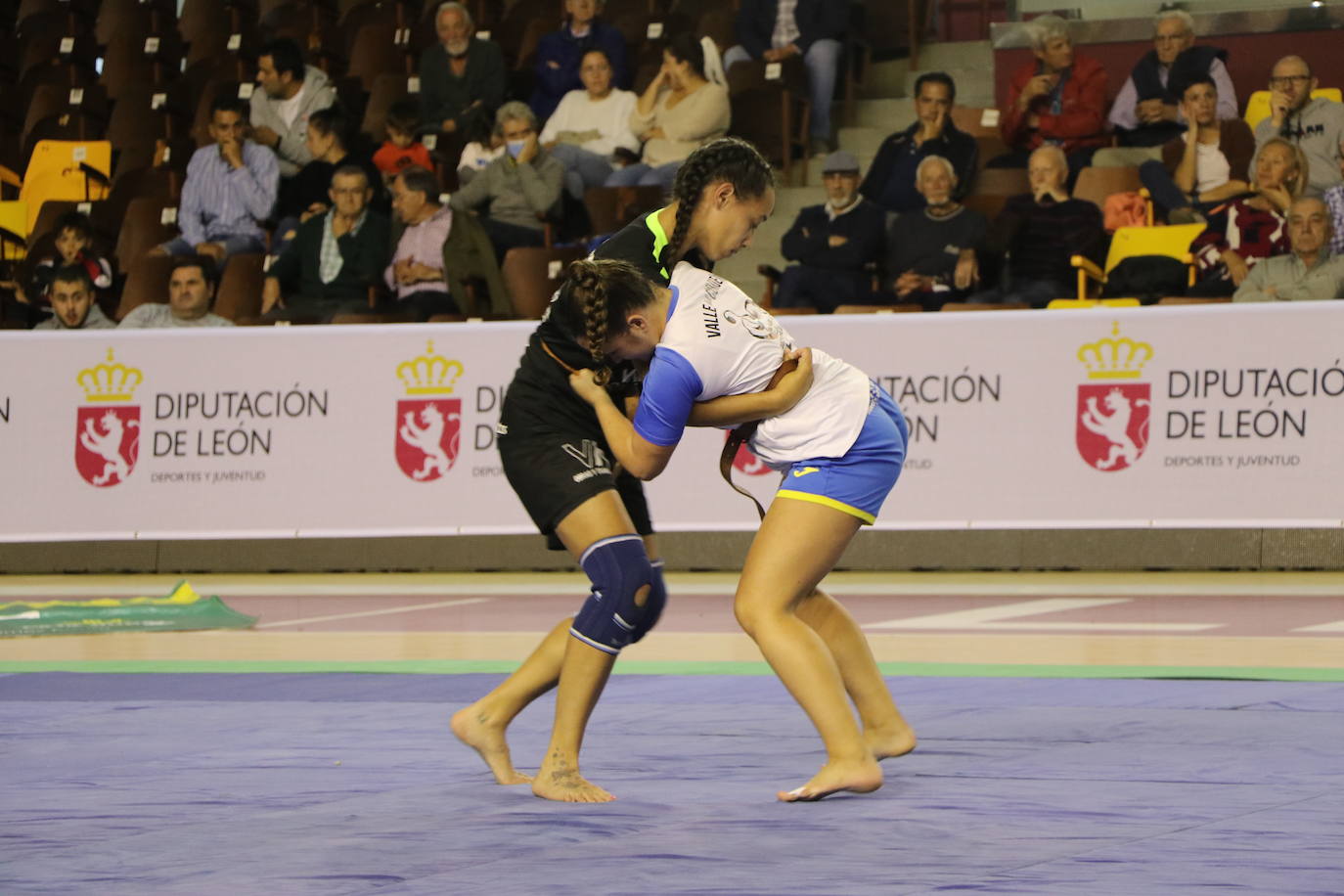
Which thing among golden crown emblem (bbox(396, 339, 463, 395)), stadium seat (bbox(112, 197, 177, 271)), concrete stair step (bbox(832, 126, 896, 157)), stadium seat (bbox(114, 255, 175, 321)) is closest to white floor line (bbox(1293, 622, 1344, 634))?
golden crown emblem (bbox(396, 339, 463, 395))

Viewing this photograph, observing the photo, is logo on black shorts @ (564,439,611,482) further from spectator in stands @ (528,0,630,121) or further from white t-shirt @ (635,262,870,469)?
spectator in stands @ (528,0,630,121)

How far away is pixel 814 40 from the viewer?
43.1 ft

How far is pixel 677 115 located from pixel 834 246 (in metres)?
1.79

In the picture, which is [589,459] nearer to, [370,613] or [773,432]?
[773,432]

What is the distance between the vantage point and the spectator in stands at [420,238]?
11.6m

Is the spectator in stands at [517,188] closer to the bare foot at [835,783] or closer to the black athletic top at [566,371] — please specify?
the black athletic top at [566,371]

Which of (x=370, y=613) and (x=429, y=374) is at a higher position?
(x=429, y=374)

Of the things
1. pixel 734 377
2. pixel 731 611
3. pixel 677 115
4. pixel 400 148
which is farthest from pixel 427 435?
pixel 734 377

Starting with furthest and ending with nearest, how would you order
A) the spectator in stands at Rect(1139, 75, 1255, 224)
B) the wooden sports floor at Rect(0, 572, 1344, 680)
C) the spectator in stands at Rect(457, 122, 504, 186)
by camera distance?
the spectator in stands at Rect(457, 122, 504, 186)
the spectator in stands at Rect(1139, 75, 1255, 224)
the wooden sports floor at Rect(0, 572, 1344, 680)

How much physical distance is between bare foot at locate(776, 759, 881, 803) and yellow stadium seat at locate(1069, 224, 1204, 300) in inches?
269

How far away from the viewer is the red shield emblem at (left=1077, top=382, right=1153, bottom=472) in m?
9.41

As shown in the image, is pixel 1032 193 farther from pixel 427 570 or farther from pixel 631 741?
pixel 631 741

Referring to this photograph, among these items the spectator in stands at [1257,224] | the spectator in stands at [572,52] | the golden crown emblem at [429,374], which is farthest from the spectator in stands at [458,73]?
the spectator in stands at [1257,224]

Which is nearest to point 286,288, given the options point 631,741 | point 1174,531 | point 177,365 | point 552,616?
point 177,365
